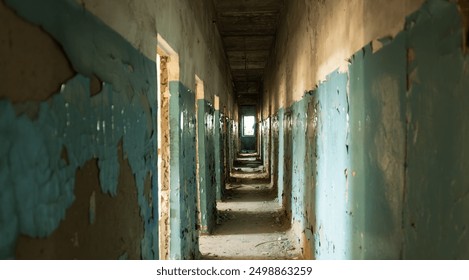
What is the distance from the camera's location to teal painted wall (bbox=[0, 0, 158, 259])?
1.06 m

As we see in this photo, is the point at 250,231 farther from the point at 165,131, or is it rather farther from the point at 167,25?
the point at 167,25

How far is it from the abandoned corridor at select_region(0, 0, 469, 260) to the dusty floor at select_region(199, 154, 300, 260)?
3.49 feet

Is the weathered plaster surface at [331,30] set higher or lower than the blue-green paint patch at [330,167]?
higher

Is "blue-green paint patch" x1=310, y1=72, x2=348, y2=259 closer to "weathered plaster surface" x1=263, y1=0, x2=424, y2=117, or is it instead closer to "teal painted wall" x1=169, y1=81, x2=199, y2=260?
"weathered plaster surface" x1=263, y1=0, x2=424, y2=117

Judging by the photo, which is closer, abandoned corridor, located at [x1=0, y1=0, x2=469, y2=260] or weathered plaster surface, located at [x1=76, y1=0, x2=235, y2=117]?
abandoned corridor, located at [x1=0, y1=0, x2=469, y2=260]

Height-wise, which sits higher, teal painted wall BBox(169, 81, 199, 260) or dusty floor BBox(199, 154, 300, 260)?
teal painted wall BBox(169, 81, 199, 260)

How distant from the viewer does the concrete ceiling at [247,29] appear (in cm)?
716

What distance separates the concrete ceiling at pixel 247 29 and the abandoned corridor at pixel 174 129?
344 centimetres

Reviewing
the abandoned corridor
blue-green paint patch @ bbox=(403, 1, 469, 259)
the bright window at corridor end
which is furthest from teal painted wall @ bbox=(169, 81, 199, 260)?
the bright window at corridor end

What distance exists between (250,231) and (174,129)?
9.65ft

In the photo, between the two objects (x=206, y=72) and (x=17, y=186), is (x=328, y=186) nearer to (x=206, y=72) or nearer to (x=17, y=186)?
(x=17, y=186)

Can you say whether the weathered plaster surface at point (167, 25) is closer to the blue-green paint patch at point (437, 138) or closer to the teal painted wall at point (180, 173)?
the teal painted wall at point (180, 173)

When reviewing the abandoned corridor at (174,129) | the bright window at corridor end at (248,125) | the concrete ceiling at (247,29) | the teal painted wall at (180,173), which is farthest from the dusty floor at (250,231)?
the bright window at corridor end at (248,125)

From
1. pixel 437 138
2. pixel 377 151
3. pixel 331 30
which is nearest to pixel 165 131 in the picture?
pixel 331 30
